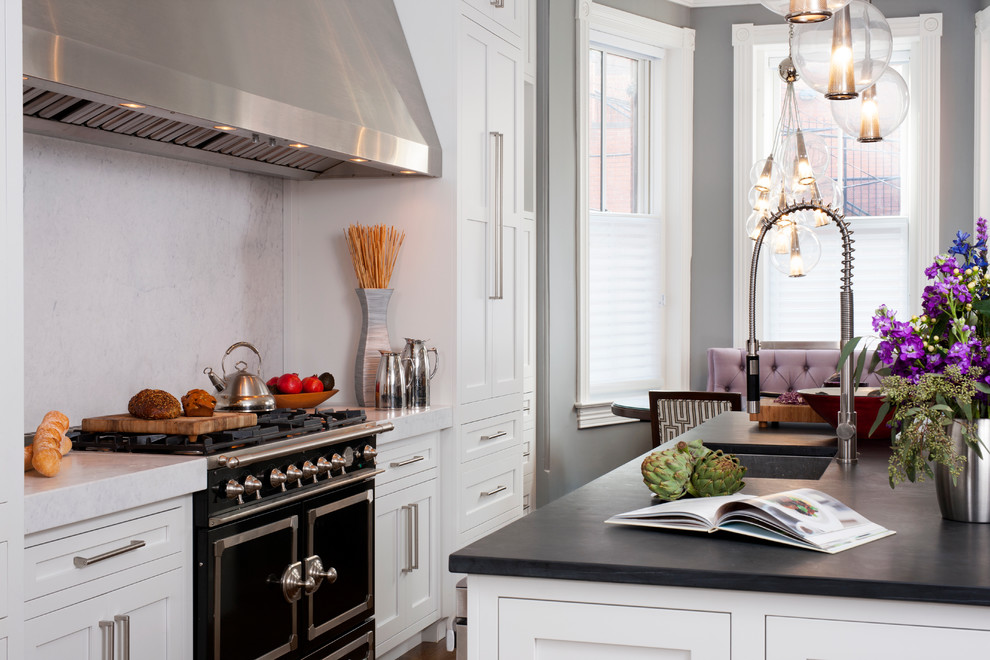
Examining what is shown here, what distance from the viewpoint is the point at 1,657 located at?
1842 millimetres

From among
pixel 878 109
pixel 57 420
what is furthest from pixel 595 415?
pixel 57 420

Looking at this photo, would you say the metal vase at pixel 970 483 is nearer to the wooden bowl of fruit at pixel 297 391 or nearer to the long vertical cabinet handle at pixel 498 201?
the wooden bowl of fruit at pixel 297 391

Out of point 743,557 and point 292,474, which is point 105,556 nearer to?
point 292,474

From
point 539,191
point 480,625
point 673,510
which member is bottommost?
point 480,625

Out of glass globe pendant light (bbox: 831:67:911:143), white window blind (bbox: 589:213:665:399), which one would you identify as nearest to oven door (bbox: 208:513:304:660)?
glass globe pendant light (bbox: 831:67:911:143)

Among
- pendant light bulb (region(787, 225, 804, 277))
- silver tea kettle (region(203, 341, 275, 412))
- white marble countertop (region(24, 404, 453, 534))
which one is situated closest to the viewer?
white marble countertop (region(24, 404, 453, 534))

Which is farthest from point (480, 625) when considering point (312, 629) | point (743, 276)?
point (743, 276)

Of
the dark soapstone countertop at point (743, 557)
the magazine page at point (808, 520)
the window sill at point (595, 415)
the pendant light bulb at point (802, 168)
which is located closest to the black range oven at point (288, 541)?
the dark soapstone countertop at point (743, 557)

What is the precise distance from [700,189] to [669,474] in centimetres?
496

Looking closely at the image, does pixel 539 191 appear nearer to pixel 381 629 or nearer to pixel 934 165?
pixel 934 165

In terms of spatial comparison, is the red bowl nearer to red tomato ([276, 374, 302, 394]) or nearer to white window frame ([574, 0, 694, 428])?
red tomato ([276, 374, 302, 394])

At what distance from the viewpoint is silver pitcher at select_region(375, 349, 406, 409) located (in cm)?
365

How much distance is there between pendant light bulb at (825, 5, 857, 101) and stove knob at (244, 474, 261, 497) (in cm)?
171

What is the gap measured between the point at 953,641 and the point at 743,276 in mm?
5275
